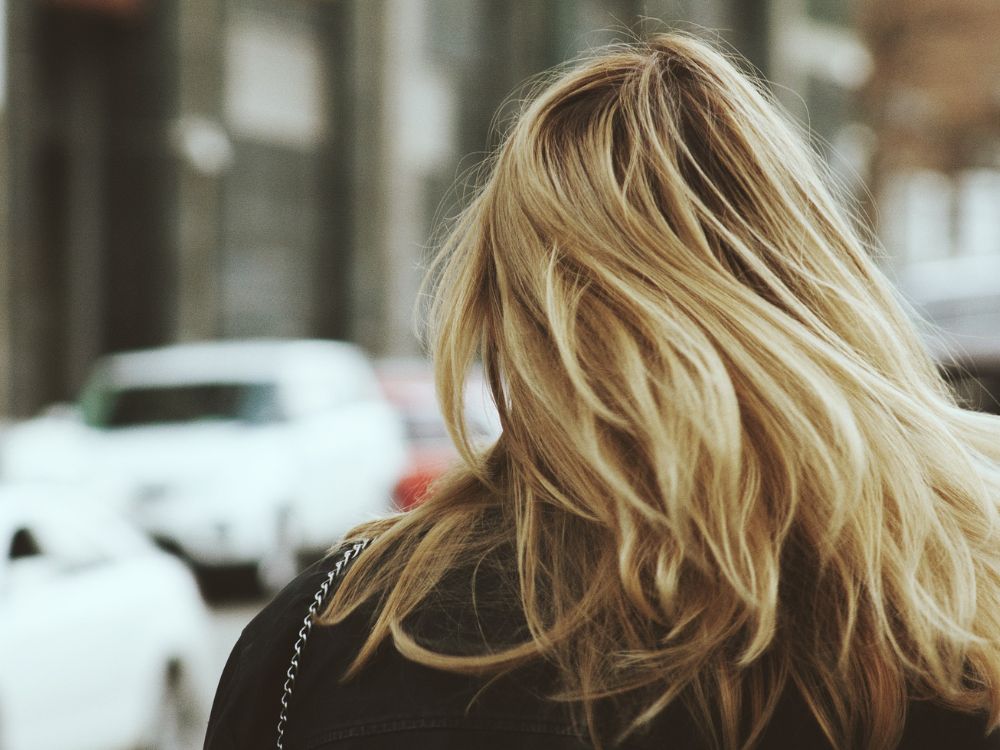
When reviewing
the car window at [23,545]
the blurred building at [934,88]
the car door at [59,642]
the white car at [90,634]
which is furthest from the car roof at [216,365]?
the blurred building at [934,88]

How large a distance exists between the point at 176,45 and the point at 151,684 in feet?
58.2

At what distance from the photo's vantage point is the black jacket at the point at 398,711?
141cm

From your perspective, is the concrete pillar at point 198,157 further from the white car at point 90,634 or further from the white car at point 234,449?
the white car at point 90,634

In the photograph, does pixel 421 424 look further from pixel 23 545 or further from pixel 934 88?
pixel 934 88

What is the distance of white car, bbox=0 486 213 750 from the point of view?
462 cm

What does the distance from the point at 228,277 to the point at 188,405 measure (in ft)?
39.7

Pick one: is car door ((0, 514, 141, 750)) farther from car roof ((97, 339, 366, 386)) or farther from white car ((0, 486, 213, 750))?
car roof ((97, 339, 366, 386))

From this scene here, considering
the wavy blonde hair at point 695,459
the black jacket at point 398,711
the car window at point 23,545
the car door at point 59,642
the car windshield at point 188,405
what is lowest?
the car windshield at point 188,405

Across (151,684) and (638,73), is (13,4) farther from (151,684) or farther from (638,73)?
(638,73)

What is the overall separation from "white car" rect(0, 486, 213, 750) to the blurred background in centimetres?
1

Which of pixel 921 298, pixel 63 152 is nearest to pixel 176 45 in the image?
pixel 63 152

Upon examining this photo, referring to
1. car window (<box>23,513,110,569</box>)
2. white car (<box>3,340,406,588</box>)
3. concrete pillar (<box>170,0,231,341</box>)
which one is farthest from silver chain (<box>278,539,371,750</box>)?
concrete pillar (<box>170,0,231,341</box>)

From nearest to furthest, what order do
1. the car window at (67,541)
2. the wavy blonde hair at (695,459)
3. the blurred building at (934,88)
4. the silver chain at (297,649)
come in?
the wavy blonde hair at (695,459)
the silver chain at (297,649)
the car window at (67,541)
the blurred building at (934,88)

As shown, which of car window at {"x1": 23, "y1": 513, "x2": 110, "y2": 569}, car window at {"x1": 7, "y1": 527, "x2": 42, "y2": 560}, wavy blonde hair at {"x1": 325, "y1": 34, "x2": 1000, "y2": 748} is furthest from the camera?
car window at {"x1": 23, "y1": 513, "x2": 110, "y2": 569}
